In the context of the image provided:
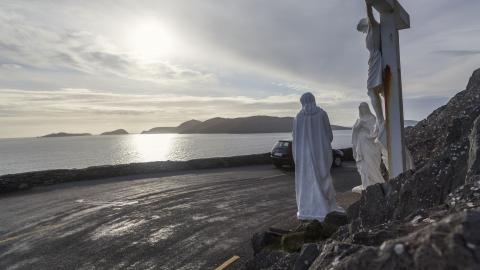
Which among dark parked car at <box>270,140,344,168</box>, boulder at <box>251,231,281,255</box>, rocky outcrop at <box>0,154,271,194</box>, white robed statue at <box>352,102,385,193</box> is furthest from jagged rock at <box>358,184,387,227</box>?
dark parked car at <box>270,140,344,168</box>

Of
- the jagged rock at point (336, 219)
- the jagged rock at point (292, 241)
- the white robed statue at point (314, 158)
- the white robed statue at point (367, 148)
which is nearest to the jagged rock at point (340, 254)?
the jagged rock at point (292, 241)

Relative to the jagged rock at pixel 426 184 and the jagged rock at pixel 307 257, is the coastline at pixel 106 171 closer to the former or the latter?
the jagged rock at pixel 426 184

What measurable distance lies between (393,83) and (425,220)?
4.92m

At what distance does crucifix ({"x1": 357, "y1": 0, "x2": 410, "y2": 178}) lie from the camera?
7.15 meters

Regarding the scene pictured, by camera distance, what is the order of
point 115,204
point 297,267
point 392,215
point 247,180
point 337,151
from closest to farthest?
point 297,267 < point 392,215 < point 115,204 < point 247,180 < point 337,151

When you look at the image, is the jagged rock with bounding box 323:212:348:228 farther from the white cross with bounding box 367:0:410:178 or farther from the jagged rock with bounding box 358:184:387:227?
the jagged rock with bounding box 358:184:387:227

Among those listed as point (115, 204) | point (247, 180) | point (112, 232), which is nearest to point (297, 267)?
point (112, 232)

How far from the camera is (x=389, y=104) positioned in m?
7.30

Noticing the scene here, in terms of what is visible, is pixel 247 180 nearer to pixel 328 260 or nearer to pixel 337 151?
pixel 337 151

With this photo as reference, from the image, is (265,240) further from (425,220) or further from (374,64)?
(425,220)

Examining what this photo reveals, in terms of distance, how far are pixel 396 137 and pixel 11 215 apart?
10.2 metres

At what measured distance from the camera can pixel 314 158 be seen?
28.4 feet

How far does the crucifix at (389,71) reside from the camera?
7.15 m

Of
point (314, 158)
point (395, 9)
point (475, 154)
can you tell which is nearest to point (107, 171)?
point (314, 158)
